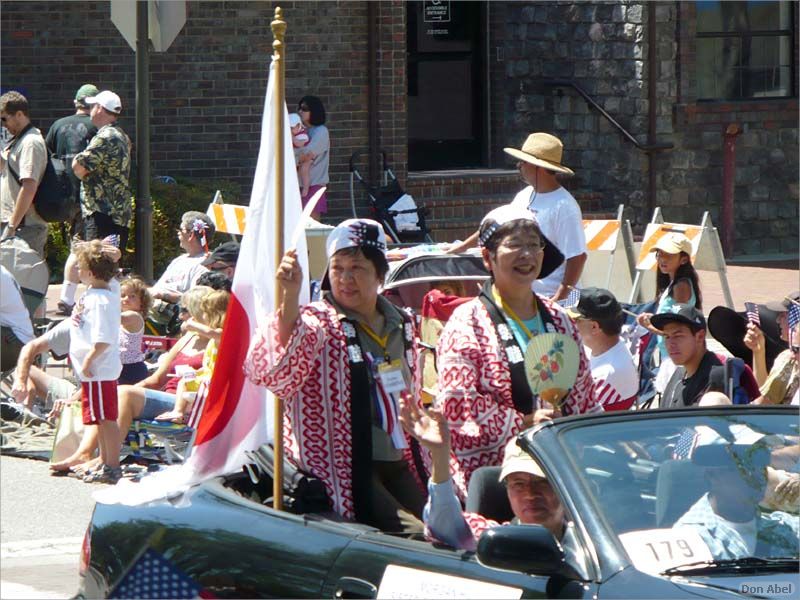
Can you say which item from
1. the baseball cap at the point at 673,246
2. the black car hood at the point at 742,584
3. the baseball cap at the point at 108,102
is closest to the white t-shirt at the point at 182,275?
the baseball cap at the point at 108,102

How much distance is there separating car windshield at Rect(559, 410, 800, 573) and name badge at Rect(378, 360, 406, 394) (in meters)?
0.89

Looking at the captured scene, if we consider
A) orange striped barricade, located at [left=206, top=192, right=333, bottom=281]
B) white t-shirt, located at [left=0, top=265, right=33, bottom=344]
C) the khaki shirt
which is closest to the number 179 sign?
white t-shirt, located at [left=0, top=265, right=33, bottom=344]

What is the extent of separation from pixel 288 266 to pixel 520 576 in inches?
55.3

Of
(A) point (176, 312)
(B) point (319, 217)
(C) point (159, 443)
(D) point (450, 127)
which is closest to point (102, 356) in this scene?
(C) point (159, 443)

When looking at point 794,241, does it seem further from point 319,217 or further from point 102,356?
point 102,356

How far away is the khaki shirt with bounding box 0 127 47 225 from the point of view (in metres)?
12.1

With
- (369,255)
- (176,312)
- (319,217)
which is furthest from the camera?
(319,217)

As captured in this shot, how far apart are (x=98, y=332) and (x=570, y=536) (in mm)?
5081

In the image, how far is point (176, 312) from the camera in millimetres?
11008

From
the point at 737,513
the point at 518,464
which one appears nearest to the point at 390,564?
the point at 518,464

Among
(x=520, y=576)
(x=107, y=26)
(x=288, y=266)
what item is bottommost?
(x=520, y=576)

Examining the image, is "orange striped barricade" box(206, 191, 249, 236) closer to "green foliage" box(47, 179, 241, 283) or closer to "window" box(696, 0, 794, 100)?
"green foliage" box(47, 179, 241, 283)

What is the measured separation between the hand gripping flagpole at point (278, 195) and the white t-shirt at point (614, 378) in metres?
2.61

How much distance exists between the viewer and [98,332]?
8.72m
